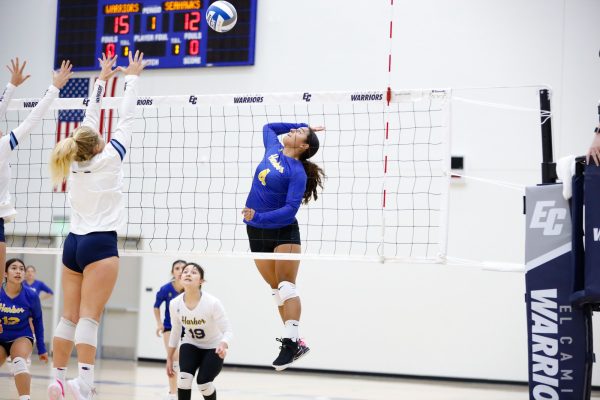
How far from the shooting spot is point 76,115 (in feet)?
48.2

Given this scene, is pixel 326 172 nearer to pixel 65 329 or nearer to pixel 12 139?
Result: pixel 12 139

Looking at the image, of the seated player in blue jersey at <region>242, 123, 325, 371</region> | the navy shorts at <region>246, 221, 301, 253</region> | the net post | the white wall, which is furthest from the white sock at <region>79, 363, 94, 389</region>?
the white wall

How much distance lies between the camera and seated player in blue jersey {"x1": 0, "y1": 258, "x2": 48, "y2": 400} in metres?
8.01

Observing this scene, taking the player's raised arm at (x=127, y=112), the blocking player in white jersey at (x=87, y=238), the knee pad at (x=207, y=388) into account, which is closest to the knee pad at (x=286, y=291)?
the knee pad at (x=207, y=388)

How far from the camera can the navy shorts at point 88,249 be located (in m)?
5.70

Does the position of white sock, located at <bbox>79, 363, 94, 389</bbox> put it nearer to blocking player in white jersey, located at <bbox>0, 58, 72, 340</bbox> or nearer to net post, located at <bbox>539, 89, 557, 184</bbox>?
blocking player in white jersey, located at <bbox>0, 58, 72, 340</bbox>

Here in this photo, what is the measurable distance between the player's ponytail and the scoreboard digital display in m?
8.20

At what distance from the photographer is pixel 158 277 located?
15.2 metres

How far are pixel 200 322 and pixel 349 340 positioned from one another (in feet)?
23.0

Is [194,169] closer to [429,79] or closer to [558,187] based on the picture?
[429,79]

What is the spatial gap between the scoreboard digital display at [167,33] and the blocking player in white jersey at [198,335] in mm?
7062

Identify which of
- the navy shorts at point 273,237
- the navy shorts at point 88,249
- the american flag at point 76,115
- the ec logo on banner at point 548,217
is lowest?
the navy shorts at point 88,249

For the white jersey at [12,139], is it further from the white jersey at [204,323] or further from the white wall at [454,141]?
the white wall at [454,141]

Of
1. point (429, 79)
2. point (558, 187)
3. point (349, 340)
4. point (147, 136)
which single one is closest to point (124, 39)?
point (147, 136)
